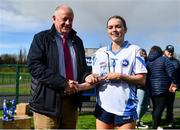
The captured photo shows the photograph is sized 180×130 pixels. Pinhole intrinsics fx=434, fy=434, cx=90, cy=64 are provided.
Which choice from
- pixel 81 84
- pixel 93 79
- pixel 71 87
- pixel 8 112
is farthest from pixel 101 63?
pixel 8 112

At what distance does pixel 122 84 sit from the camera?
4145 millimetres

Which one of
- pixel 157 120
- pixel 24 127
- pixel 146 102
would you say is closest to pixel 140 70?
pixel 24 127

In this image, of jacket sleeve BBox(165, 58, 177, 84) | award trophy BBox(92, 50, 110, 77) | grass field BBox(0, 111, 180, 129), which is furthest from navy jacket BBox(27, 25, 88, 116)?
grass field BBox(0, 111, 180, 129)

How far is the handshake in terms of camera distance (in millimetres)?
4098

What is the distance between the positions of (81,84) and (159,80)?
4.90 metres

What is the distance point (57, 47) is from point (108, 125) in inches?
35.5

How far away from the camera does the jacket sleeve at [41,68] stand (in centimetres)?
404

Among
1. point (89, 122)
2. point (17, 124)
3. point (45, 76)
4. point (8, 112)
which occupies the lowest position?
point (89, 122)

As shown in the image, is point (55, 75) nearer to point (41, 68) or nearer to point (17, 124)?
point (41, 68)

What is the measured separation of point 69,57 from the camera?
14.1ft

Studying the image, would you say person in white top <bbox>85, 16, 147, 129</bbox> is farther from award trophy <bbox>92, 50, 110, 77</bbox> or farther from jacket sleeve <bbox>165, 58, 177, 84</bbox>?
jacket sleeve <bbox>165, 58, 177, 84</bbox>

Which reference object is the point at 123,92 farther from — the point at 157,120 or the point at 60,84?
the point at 157,120

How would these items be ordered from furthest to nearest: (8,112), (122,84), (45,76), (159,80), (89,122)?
(89,122) → (159,80) → (8,112) → (122,84) → (45,76)

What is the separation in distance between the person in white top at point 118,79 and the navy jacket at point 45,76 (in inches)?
13.5
